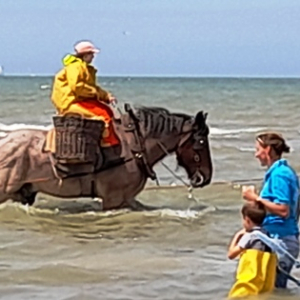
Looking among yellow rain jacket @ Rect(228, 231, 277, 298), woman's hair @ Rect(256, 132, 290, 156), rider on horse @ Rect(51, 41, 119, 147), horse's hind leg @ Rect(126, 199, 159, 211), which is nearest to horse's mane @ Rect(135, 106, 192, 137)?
rider on horse @ Rect(51, 41, 119, 147)

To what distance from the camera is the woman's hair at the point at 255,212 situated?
7094 millimetres

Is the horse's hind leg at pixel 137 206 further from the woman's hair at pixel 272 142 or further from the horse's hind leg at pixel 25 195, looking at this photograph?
the woman's hair at pixel 272 142

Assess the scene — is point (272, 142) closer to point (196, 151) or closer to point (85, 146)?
point (85, 146)

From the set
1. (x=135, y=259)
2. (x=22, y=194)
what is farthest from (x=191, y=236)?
(x=22, y=194)

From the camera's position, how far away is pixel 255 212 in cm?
712

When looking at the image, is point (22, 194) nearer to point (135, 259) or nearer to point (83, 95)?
point (83, 95)

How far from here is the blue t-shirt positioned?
7.10 m

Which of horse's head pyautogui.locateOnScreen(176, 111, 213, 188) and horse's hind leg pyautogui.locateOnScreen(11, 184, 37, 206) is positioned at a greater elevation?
horse's head pyautogui.locateOnScreen(176, 111, 213, 188)

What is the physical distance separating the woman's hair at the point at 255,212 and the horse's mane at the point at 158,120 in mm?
4600

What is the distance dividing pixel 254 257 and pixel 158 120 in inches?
190

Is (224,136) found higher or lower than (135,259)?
higher

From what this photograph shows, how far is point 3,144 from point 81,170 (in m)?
0.94

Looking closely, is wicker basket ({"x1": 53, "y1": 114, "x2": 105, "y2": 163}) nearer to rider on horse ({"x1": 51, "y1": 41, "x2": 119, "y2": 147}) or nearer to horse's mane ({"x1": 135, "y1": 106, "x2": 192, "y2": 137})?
rider on horse ({"x1": 51, "y1": 41, "x2": 119, "y2": 147})

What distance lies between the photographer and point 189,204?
1330 centimetres
